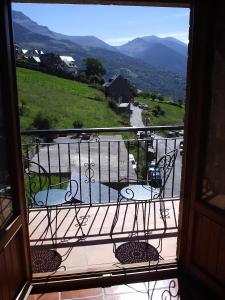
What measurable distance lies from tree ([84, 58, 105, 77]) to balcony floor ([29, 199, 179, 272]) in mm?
22861

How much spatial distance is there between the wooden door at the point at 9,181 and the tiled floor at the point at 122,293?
11.9 inches

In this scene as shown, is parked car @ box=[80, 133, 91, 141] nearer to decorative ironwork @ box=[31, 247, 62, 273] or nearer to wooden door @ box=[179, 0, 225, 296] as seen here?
decorative ironwork @ box=[31, 247, 62, 273]

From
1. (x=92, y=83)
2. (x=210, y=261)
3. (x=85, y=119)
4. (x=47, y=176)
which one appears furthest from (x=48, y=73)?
(x=210, y=261)

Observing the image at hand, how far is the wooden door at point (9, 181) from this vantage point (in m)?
1.89

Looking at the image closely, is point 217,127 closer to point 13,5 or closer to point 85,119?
point 13,5

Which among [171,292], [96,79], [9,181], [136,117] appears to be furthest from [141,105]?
[9,181]

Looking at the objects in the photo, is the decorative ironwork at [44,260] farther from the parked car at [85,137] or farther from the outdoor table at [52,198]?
the parked car at [85,137]

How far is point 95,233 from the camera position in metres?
3.17

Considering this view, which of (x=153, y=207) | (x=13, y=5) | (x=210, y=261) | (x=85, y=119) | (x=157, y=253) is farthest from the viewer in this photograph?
(x=85, y=119)

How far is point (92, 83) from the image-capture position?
27000mm

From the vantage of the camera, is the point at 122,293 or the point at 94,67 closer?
the point at 122,293

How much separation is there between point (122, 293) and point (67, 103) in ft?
101

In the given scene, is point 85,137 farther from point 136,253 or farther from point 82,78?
point 82,78

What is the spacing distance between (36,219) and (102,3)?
94.6 inches
